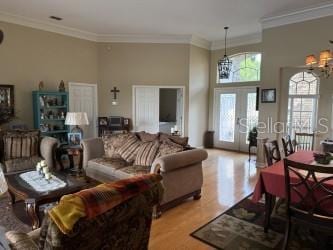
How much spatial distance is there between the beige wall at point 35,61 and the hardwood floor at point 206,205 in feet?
13.6

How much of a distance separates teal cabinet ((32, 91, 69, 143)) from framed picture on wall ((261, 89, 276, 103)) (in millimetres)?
4612

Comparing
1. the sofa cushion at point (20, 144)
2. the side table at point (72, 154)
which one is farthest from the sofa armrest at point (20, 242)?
the sofa cushion at point (20, 144)

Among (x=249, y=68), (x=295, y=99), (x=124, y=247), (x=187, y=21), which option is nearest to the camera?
(x=124, y=247)

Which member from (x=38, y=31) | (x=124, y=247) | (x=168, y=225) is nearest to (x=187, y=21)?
(x=38, y=31)

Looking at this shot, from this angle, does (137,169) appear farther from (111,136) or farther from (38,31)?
(38,31)

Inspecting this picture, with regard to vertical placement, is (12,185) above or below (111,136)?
below

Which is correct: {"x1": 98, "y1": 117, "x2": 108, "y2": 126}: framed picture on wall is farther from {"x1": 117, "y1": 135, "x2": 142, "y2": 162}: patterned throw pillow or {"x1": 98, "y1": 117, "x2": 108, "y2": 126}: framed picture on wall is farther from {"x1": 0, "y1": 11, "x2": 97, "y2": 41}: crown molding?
{"x1": 117, "y1": 135, "x2": 142, "y2": 162}: patterned throw pillow

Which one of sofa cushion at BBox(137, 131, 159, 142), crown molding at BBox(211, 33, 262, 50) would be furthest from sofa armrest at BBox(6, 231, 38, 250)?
crown molding at BBox(211, 33, 262, 50)

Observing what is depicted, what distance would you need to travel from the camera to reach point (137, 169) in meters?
3.61

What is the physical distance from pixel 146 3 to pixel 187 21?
1372 millimetres

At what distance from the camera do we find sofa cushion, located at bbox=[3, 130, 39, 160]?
433 cm

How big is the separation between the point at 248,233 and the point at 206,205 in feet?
2.80

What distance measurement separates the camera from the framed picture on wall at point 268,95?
5.35m

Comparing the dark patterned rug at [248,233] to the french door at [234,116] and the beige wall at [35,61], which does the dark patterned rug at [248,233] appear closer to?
the french door at [234,116]
